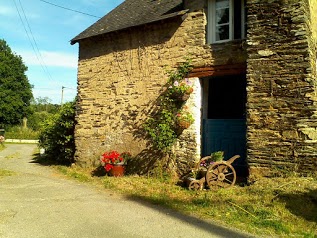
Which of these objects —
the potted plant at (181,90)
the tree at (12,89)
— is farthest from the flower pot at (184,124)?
the tree at (12,89)

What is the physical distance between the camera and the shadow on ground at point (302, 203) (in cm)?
512

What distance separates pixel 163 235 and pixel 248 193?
2.65 meters

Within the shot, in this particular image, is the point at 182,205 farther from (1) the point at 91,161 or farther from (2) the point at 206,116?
(1) the point at 91,161

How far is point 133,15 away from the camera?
10750 millimetres

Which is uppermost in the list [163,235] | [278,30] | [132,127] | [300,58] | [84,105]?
[278,30]

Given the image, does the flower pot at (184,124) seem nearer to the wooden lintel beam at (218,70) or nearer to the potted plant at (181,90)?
the potted plant at (181,90)

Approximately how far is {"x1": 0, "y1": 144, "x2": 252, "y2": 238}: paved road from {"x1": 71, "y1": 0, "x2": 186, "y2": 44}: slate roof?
18.1 ft

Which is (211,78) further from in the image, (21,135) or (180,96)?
(21,135)

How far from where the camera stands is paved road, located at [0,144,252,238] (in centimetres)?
449

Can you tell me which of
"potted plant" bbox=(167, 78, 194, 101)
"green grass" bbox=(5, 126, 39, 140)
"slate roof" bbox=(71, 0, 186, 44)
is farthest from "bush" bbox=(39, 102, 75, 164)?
"green grass" bbox=(5, 126, 39, 140)

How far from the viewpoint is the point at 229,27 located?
8219mm

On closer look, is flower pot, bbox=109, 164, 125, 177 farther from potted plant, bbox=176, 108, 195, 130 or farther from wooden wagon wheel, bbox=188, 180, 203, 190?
wooden wagon wheel, bbox=188, 180, 203, 190

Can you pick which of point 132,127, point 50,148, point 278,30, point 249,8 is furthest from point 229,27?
point 50,148

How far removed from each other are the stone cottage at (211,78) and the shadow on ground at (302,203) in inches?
36.1
